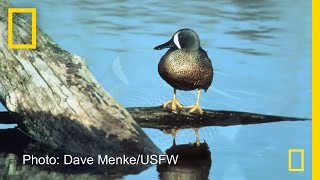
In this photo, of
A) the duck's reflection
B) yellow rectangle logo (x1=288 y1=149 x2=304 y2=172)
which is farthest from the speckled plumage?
yellow rectangle logo (x1=288 y1=149 x2=304 y2=172)

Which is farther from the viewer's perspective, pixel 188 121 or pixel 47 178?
pixel 188 121

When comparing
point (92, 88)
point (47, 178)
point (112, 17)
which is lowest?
point (47, 178)

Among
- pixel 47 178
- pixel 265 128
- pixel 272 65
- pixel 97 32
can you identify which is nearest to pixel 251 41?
pixel 272 65

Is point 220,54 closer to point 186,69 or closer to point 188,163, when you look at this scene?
point 186,69

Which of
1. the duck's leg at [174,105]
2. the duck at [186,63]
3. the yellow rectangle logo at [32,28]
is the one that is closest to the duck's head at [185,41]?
the duck at [186,63]

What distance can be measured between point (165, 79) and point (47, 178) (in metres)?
0.46

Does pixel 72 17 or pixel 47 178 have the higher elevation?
pixel 72 17

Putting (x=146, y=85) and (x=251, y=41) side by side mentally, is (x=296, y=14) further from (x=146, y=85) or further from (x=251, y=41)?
(x=146, y=85)

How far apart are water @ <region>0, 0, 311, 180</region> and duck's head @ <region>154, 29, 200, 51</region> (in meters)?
0.03

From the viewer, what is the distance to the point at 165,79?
2.71 meters

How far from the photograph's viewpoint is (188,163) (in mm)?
2580

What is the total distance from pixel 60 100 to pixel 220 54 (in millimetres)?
484

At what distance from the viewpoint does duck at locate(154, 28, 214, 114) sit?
106 inches

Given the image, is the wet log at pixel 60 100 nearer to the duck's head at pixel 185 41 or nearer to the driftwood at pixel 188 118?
the driftwood at pixel 188 118
